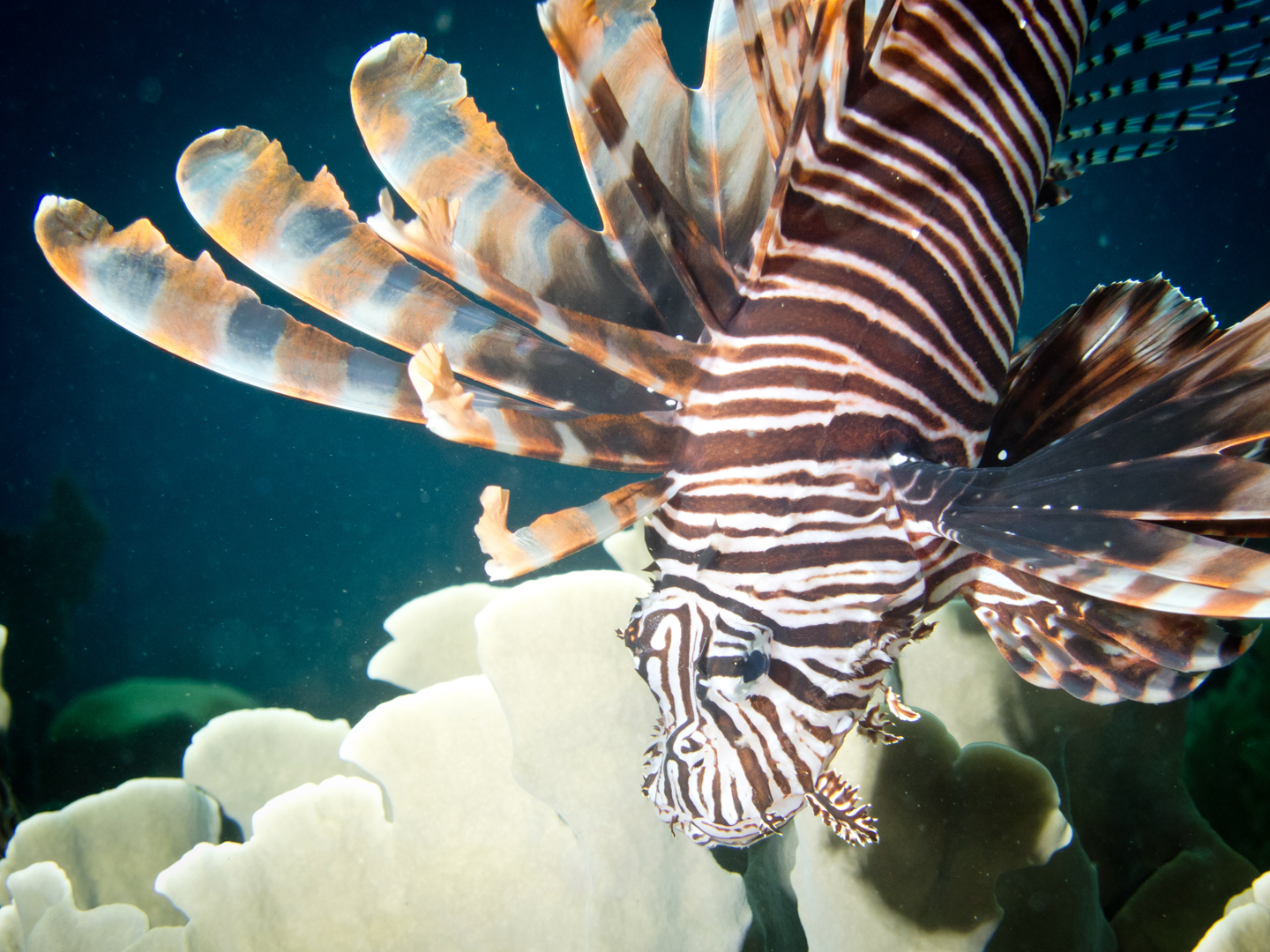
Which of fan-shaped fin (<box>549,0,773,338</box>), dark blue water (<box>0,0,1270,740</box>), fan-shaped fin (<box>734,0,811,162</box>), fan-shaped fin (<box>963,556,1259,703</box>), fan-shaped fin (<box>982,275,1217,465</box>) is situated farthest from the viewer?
dark blue water (<box>0,0,1270,740</box>)

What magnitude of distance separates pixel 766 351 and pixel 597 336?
1.13 ft

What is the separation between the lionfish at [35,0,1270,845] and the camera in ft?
3.81

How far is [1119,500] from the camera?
1092mm

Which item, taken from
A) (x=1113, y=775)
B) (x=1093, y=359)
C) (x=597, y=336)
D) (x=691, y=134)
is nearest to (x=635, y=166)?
(x=597, y=336)

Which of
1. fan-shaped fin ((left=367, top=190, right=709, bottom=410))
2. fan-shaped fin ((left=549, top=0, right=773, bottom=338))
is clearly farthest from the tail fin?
fan-shaped fin ((left=549, top=0, right=773, bottom=338))

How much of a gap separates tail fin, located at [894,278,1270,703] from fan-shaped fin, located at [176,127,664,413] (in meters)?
0.74

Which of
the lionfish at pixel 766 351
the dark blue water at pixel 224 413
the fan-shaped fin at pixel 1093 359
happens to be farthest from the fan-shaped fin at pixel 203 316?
the dark blue water at pixel 224 413

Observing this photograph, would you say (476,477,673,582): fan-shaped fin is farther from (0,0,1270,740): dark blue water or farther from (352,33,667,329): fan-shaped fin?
(0,0,1270,740): dark blue water

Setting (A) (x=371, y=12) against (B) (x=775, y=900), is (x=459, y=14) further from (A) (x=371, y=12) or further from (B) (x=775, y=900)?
(B) (x=775, y=900)

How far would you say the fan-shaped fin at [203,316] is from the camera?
121 centimetres

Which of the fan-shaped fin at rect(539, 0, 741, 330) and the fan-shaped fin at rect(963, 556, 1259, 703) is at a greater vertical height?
the fan-shaped fin at rect(539, 0, 741, 330)

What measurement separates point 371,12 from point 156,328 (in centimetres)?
1582

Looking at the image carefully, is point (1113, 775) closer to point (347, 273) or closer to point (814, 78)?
point (814, 78)

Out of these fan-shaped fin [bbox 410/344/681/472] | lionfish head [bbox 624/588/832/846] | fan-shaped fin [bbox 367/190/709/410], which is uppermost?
fan-shaped fin [bbox 367/190/709/410]
